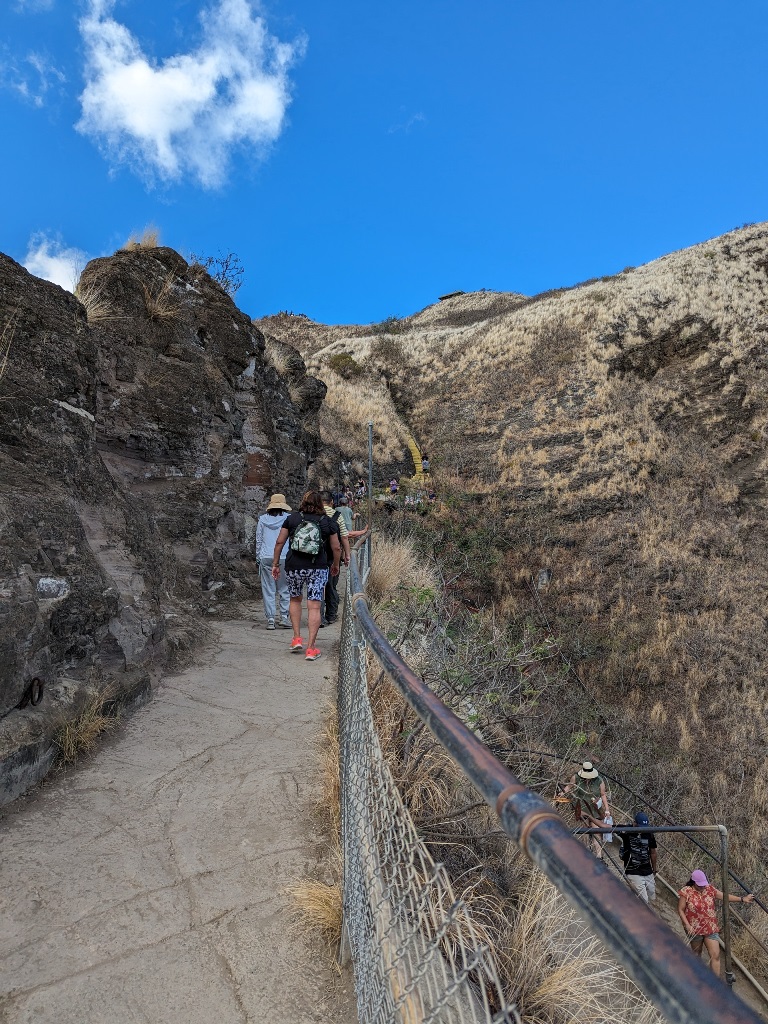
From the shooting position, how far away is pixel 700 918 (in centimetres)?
694

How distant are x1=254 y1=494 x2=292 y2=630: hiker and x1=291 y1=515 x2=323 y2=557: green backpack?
5.14ft

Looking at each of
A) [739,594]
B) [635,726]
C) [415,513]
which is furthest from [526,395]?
[635,726]

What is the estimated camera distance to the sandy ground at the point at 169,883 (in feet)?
6.82

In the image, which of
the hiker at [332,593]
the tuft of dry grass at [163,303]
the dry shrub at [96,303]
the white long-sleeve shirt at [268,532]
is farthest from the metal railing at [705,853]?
the tuft of dry grass at [163,303]

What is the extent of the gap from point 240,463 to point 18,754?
6.52m

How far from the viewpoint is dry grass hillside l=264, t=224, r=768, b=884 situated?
13.1m

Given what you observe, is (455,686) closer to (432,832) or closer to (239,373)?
(432,832)

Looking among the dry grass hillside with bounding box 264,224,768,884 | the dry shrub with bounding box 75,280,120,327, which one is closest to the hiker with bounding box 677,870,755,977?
the dry grass hillside with bounding box 264,224,768,884

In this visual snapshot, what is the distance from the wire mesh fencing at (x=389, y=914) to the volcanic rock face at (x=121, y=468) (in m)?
1.98

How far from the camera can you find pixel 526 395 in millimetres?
28109

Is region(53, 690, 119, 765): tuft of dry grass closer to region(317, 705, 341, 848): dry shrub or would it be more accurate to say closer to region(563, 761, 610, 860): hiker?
region(317, 705, 341, 848): dry shrub

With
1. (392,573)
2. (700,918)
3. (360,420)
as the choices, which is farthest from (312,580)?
(360,420)

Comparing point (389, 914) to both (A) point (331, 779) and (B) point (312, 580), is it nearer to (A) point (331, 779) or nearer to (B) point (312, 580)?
(A) point (331, 779)

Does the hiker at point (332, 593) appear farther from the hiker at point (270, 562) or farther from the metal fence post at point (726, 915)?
the metal fence post at point (726, 915)
